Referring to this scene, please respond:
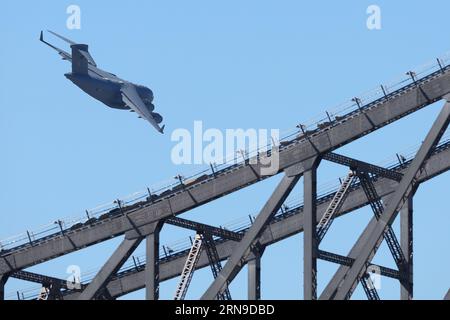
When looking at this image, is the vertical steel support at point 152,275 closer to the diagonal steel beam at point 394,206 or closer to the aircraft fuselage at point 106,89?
the diagonal steel beam at point 394,206

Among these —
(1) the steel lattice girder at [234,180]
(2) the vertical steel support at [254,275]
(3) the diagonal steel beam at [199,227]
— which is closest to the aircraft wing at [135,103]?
(1) the steel lattice girder at [234,180]

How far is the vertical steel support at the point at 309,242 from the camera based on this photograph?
68500 mm

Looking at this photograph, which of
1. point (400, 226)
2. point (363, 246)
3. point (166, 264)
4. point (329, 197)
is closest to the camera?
point (363, 246)

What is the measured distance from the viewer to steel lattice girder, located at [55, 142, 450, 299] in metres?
77.9

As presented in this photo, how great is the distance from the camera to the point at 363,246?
2776 inches

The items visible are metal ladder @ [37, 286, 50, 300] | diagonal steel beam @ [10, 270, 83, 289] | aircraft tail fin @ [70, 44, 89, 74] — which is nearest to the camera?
diagonal steel beam @ [10, 270, 83, 289]

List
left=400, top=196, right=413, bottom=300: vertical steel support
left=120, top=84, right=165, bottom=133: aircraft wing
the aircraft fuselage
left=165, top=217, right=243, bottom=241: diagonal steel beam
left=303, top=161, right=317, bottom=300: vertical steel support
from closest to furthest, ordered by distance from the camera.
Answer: left=303, top=161, right=317, bottom=300: vertical steel support, left=400, top=196, right=413, bottom=300: vertical steel support, left=165, top=217, right=243, bottom=241: diagonal steel beam, the aircraft fuselage, left=120, top=84, right=165, bottom=133: aircraft wing

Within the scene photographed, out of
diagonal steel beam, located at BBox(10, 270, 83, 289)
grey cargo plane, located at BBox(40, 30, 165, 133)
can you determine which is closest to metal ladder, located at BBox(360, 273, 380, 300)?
diagonal steel beam, located at BBox(10, 270, 83, 289)

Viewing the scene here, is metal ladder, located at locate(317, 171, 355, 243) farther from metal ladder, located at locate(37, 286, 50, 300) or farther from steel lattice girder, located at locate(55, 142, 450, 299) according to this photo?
metal ladder, located at locate(37, 286, 50, 300)

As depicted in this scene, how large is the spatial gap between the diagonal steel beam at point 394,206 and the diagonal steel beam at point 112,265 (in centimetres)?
1564
